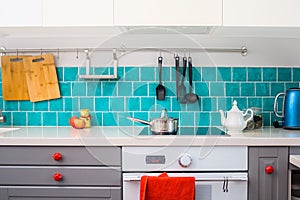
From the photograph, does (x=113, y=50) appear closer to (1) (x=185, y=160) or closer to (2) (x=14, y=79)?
(2) (x=14, y=79)

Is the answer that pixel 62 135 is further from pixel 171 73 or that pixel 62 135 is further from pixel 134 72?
pixel 171 73

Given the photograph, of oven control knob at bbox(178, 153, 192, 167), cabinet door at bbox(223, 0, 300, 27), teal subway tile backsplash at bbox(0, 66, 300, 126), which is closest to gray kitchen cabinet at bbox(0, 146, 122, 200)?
oven control knob at bbox(178, 153, 192, 167)

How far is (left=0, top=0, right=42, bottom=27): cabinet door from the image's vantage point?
195 cm

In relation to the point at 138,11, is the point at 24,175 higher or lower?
lower

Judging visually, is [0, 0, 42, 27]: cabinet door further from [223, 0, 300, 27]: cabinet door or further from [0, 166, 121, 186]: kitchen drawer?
[223, 0, 300, 27]: cabinet door

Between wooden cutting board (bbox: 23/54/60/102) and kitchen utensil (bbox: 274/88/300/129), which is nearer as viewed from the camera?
kitchen utensil (bbox: 274/88/300/129)

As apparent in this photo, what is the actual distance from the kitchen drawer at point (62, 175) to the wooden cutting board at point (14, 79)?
67 cm

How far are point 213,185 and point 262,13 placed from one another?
0.95 m

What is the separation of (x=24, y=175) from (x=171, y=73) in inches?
42.9

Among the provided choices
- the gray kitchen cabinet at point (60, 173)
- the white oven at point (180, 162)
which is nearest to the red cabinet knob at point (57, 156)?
the gray kitchen cabinet at point (60, 173)

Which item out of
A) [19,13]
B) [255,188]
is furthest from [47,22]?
[255,188]

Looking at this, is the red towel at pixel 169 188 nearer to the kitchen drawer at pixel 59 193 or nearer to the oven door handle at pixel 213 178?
the oven door handle at pixel 213 178

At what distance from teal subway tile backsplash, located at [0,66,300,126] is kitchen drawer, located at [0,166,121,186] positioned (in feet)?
1.91

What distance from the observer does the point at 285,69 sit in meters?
2.33
